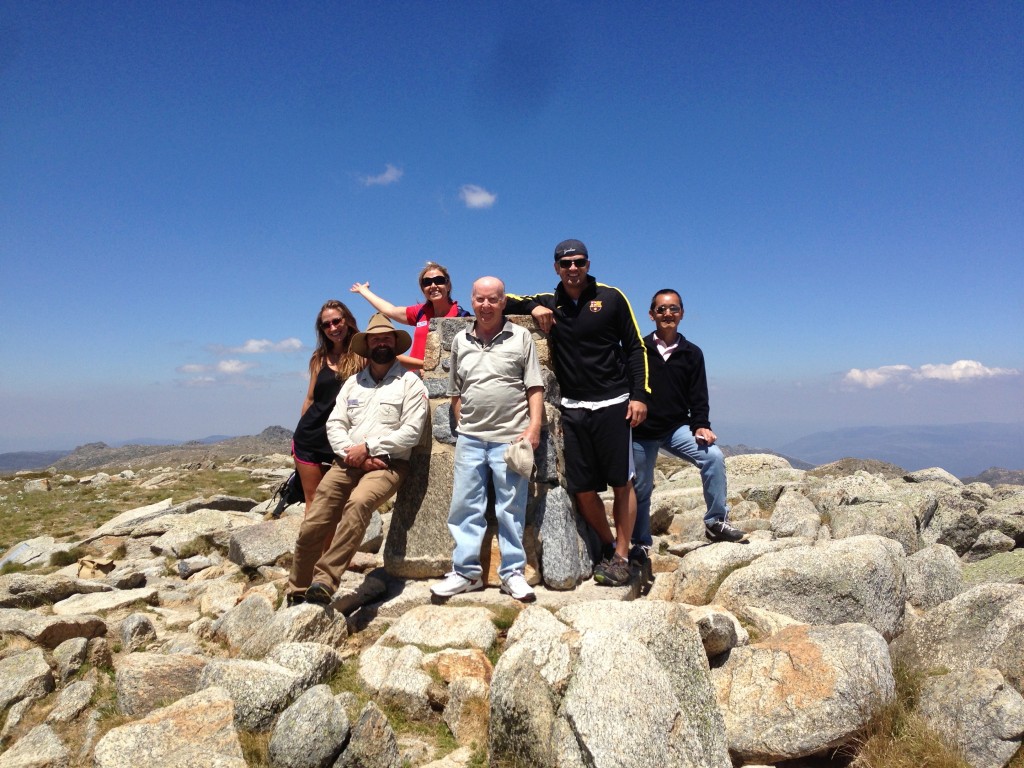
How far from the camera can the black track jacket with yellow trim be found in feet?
22.0

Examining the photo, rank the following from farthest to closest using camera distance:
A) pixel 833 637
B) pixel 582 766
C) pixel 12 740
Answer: pixel 12 740 < pixel 833 637 < pixel 582 766

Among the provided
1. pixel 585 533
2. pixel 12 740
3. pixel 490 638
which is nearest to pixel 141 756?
pixel 12 740

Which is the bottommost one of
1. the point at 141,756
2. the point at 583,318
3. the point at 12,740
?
the point at 12,740

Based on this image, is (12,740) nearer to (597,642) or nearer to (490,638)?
(490,638)

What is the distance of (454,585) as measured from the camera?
6.62m

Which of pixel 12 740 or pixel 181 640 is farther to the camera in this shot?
pixel 181 640

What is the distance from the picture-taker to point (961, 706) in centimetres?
442

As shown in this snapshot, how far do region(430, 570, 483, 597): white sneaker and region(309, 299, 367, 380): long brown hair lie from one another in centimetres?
264

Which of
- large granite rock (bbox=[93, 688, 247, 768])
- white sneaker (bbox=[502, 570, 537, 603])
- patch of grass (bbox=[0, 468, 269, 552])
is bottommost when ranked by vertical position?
patch of grass (bbox=[0, 468, 269, 552])

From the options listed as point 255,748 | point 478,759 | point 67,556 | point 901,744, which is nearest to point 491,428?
point 478,759

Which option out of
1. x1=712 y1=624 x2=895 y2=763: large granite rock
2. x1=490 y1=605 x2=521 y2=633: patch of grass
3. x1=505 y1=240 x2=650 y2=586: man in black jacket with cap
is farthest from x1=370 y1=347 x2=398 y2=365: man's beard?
x1=712 y1=624 x2=895 y2=763: large granite rock

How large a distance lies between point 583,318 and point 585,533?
2442mm

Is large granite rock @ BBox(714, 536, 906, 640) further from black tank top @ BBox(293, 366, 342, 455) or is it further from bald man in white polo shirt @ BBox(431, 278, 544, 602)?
black tank top @ BBox(293, 366, 342, 455)

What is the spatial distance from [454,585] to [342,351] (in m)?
3.13
